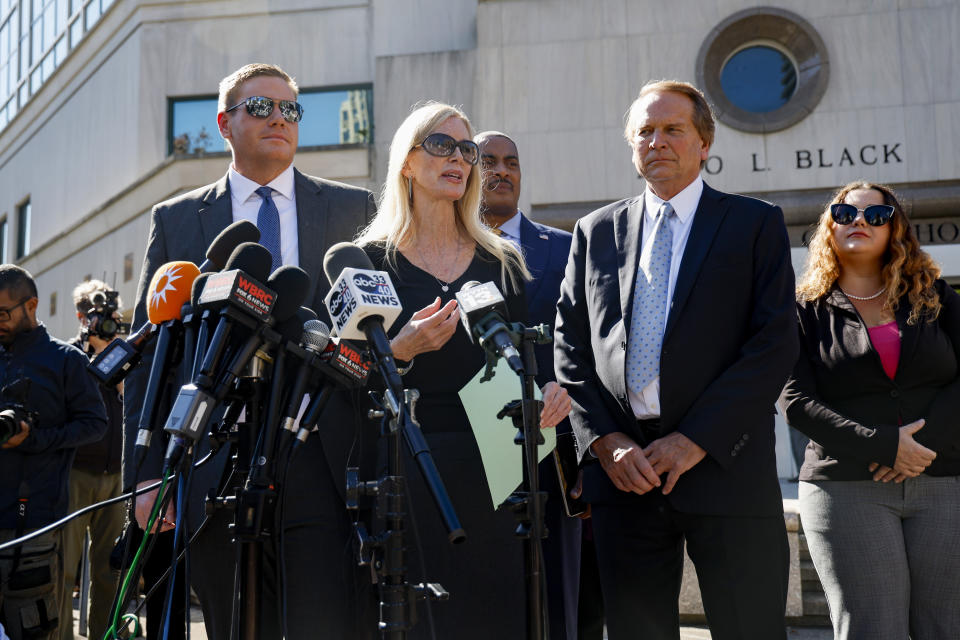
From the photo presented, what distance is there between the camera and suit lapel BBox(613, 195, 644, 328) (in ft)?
10.4

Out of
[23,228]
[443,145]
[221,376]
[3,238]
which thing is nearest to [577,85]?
[443,145]

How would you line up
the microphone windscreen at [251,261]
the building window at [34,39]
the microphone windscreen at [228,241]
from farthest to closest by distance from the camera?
1. the building window at [34,39]
2. the microphone windscreen at [228,241]
3. the microphone windscreen at [251,261]

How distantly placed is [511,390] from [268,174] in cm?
137

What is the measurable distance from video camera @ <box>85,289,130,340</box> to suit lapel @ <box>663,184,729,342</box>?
4435mm

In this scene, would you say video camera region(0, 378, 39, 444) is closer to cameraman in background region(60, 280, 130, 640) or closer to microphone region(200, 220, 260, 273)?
cameraman in background region(60, 280, 130, 640)

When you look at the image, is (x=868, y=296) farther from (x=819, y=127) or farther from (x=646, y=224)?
(x=819, y=127)

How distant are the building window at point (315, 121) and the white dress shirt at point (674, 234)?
39.2 ft

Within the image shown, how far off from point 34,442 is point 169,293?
321 centimetres

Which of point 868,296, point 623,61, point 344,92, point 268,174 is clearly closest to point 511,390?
point 268,174

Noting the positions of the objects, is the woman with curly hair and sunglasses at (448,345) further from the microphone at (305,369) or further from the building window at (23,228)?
the building window at (23,228)

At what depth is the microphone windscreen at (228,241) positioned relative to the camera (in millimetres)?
2416

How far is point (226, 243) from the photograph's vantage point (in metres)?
2.43

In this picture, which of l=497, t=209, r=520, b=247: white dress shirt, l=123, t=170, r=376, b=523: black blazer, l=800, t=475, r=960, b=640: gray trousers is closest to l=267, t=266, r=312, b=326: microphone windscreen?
l=123, t=170, r=376, b=523: black blazer

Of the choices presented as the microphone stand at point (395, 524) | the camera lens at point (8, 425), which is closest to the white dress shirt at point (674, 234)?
the microphone stand at point (395, 524)
